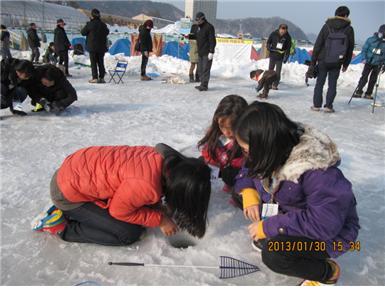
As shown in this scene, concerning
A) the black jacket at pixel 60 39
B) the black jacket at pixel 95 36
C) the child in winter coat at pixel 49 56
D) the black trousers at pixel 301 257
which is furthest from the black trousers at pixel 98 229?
the child in winter coat at pixel 49 56

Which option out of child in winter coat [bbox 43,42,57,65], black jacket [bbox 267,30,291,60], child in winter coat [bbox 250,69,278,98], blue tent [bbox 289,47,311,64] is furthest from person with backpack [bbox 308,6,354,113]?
blue tent [bbox 289,47,311,64]

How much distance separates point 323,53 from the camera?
17.0 ft

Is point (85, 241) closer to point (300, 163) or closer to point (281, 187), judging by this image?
point (281, 187)

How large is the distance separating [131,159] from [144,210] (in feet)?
0.99

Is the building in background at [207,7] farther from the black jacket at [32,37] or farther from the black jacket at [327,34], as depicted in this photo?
the black jacket at [327,34]

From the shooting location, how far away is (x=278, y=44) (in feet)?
24.6

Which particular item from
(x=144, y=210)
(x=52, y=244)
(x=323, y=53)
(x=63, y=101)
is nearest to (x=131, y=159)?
(x=144, y=210)

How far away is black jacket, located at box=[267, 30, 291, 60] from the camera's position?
7.50 m

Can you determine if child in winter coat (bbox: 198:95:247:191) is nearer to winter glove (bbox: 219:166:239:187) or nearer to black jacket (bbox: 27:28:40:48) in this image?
winter glove (bbox: 219:166:239:187)

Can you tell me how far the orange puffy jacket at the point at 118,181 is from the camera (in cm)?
164

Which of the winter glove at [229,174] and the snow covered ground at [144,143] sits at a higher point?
the winter glove at [229,174]

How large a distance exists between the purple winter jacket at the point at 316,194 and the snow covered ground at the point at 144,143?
39cm

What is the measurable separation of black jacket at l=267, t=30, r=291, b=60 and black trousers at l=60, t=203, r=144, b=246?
6.70 m

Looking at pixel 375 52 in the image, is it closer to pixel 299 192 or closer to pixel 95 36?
pixel 95 36
